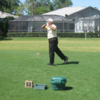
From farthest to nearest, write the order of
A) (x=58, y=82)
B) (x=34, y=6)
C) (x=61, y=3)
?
(x=61, y=3), (x=34, y=6), (x=58, y=82)

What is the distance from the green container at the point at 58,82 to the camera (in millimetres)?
6126

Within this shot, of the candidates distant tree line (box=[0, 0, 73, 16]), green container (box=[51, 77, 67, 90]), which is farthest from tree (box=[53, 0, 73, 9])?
green container (box=[51, 77, 67, 90])

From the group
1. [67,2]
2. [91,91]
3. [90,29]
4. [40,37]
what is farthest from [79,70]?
[67,2]

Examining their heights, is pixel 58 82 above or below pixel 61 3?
below

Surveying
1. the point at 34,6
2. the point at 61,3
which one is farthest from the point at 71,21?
the point at 61,3

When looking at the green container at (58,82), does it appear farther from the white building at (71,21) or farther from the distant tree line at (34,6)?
the distant tree line at (34,6)

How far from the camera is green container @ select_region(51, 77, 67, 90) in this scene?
6126mm

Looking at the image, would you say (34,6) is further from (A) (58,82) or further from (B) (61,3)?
(A) (58,82)

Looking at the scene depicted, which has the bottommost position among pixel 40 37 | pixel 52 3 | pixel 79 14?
pixel 40 37

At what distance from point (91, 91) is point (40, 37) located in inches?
1312

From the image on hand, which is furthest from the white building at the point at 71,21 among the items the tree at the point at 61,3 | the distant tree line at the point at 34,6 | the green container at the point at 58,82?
the tree at the point at 61,3

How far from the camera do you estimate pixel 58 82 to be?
6.14 m

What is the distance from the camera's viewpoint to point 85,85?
6.75 m

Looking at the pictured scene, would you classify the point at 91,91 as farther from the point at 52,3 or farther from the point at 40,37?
the point at 52,3
